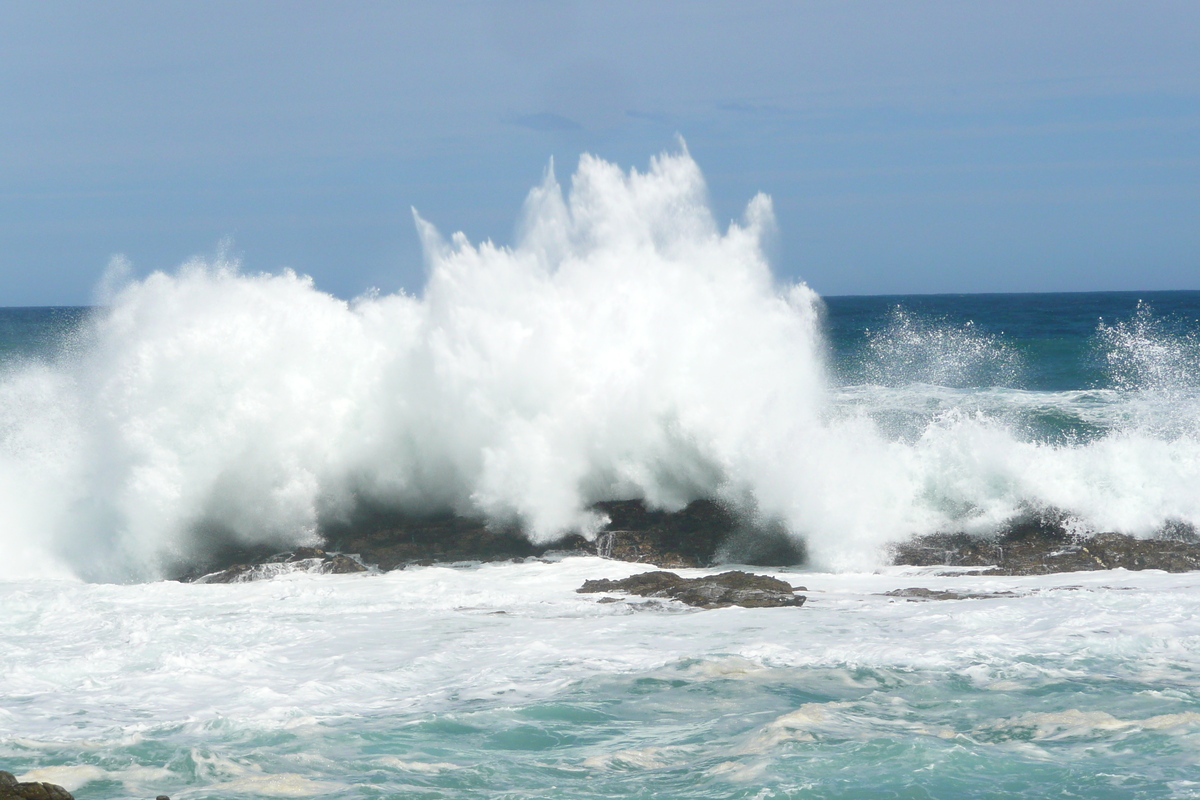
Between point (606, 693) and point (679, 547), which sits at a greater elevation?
point (679, 547)

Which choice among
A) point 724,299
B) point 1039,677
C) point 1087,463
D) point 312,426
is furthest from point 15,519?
point 1087,463

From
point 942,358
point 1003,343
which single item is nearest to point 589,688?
point 942,358

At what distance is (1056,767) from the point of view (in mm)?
6848

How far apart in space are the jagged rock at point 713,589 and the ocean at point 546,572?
282 mm

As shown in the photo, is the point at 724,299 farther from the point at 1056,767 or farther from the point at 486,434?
the point at 1056,767

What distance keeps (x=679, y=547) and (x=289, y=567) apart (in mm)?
4587

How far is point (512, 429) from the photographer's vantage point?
1511 centimetres

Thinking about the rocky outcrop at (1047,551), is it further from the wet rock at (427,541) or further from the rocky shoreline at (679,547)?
the wet rock at (427,541)

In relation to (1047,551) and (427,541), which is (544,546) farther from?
(1047,551)

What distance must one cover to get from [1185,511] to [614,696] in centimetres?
845

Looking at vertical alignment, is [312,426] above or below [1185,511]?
above

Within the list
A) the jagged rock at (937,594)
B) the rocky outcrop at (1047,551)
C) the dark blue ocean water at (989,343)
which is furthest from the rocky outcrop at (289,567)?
the dark blue ocean water at (989,343)

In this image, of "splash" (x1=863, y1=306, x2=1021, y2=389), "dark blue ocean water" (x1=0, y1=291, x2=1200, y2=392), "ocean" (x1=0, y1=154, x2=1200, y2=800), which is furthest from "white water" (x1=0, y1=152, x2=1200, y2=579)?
"splash" (x1=863, y1=306, x2=1021, y2=389)

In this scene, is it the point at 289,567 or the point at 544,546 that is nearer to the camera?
the point at 289,567
